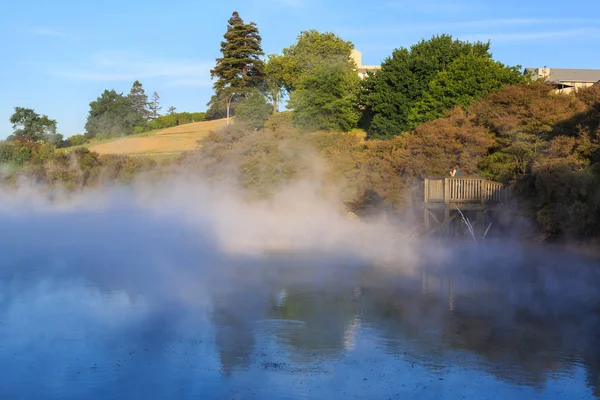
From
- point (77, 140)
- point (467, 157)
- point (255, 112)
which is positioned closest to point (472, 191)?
point (467, 157)

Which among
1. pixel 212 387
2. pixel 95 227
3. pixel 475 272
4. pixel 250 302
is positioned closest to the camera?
pixel 212 387

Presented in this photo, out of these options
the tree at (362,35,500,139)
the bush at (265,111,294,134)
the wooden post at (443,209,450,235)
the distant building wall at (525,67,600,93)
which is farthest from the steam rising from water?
the distant building wall at (525,67,600,93)

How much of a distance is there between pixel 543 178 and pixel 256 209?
22.2 m

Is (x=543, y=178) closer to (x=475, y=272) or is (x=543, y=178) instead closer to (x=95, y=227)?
(x=475, y=272)

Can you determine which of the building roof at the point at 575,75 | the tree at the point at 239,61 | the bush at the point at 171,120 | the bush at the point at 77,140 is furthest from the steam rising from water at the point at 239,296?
the bush at the point at 171,120

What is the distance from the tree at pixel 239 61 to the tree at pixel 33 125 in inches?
951

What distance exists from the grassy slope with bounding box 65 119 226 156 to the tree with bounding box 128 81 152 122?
23023 mm

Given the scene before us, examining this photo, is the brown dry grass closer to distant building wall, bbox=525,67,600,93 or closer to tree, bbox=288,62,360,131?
tree, bbox=288,62,360,131

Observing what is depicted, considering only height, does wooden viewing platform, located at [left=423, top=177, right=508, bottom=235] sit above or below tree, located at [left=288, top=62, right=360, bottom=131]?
below

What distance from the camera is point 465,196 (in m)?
29.4

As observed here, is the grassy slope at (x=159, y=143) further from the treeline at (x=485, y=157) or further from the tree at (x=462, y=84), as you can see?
the tree at (x=462, y=84)

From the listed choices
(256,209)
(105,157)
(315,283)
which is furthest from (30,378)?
(105,157)

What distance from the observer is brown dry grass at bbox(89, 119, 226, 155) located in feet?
237

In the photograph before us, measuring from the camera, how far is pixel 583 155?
86.7ft
